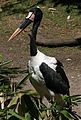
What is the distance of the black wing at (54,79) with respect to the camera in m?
4.98

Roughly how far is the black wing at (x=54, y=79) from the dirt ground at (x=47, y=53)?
1456 millimetres

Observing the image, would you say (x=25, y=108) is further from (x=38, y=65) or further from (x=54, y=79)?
(x=54, y=79)

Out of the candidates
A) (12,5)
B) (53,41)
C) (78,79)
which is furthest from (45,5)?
(78,79)

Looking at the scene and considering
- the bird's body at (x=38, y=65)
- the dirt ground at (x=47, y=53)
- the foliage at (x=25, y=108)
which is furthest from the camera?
the dirt ground at (x=47, y=53)

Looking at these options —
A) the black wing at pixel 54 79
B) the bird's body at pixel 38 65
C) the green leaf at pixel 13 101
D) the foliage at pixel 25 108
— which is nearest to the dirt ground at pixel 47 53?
the black wing at pixel 54 79

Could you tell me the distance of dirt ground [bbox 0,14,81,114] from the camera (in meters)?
7.14

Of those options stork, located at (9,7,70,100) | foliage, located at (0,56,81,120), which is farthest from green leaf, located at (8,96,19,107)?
stork, located at (9,7,70,100)

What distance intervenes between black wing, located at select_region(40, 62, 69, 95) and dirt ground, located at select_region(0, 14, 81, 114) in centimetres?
146

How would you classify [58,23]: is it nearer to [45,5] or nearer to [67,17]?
[67,17]

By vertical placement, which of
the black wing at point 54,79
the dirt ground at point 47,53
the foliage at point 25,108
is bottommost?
the dirt ground at point 47,53

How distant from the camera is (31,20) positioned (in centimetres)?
523

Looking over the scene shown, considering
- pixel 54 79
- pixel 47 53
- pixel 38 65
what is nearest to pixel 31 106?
pixel 38 65

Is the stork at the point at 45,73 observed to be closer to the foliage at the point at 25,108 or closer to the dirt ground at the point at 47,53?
the dirt ground at the point at 47,53

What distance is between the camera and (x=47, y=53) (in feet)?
26.7
